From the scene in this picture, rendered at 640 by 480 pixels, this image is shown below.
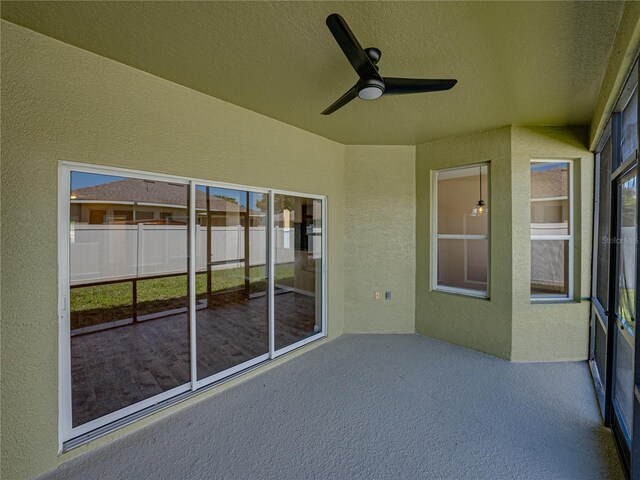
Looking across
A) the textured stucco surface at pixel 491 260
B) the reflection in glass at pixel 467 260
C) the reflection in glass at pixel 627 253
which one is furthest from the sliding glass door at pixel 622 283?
the reflection in glass at pixel 467 260

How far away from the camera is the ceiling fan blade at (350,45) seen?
4.47 feet

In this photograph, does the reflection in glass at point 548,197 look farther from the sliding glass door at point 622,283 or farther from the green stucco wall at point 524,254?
the sliding glass door at point 622,283

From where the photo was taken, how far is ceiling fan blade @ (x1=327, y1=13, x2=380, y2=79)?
136 centimetres

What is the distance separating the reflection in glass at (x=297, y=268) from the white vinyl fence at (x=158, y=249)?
1.4 inches

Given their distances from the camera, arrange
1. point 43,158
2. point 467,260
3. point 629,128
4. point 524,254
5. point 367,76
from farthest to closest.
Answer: point 467,260 → point 524,254 → point 629,128 → point 43,158 → point 367,76

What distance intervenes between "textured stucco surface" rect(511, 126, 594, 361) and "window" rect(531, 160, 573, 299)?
0.33 ft

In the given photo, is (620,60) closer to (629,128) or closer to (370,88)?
(629,128)

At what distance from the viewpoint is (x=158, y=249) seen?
133 inches

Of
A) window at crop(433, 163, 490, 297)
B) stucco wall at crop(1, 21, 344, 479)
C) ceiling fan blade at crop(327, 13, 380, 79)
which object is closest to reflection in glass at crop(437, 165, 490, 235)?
window at crop(433, 163, 490, 297)

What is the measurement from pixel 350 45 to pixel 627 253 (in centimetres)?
237

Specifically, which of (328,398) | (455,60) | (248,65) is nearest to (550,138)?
(455,60)

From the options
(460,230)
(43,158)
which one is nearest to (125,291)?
(43,158)

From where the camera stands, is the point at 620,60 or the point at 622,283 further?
the point at 622,283

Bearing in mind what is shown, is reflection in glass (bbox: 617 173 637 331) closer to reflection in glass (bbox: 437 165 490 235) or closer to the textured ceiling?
the textured ceiling
